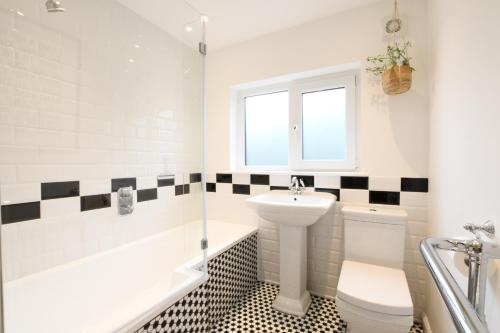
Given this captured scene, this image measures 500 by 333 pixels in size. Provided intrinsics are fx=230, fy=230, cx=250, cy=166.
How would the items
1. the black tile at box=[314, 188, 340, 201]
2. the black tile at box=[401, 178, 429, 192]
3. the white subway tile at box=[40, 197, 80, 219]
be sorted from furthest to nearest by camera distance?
the black tile at box=[314, 188, 340, 201] < the black tile at box=[401, 178, 429, 192] < the white subway tile at box=[40, 197, 80, 219]

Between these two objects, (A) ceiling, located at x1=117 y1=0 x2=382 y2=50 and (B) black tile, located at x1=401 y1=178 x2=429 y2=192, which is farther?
(A) ceiling, located at x1=117 y1=0 x2=382 y2=50

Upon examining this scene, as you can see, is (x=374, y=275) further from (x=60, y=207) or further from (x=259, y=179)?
(x=60, y=207)

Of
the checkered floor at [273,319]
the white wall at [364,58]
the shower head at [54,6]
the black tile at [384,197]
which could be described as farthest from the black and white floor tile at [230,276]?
the shower head at [54,6]

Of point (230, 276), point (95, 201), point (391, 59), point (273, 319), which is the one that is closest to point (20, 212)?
point (95, 201)

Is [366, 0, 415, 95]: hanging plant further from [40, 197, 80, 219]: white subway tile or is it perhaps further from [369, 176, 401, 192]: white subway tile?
[40, 197, 80, 219]: white subway tile

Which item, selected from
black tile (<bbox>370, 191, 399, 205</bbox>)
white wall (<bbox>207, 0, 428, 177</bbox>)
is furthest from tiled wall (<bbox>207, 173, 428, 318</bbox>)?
white wall (<bbox>207, 0, 428, 177</bbox>)

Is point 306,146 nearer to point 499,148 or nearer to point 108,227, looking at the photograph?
point 499,148

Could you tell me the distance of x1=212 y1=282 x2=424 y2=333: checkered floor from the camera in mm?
1514

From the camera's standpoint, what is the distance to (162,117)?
Answer: 2.04 meters

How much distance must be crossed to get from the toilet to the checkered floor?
34cm

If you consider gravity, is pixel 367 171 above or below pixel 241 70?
below

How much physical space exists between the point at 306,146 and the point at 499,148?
1.49 meters

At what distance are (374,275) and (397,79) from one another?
3.95ft

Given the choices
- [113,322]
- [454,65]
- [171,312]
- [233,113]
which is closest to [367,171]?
[454,65]
